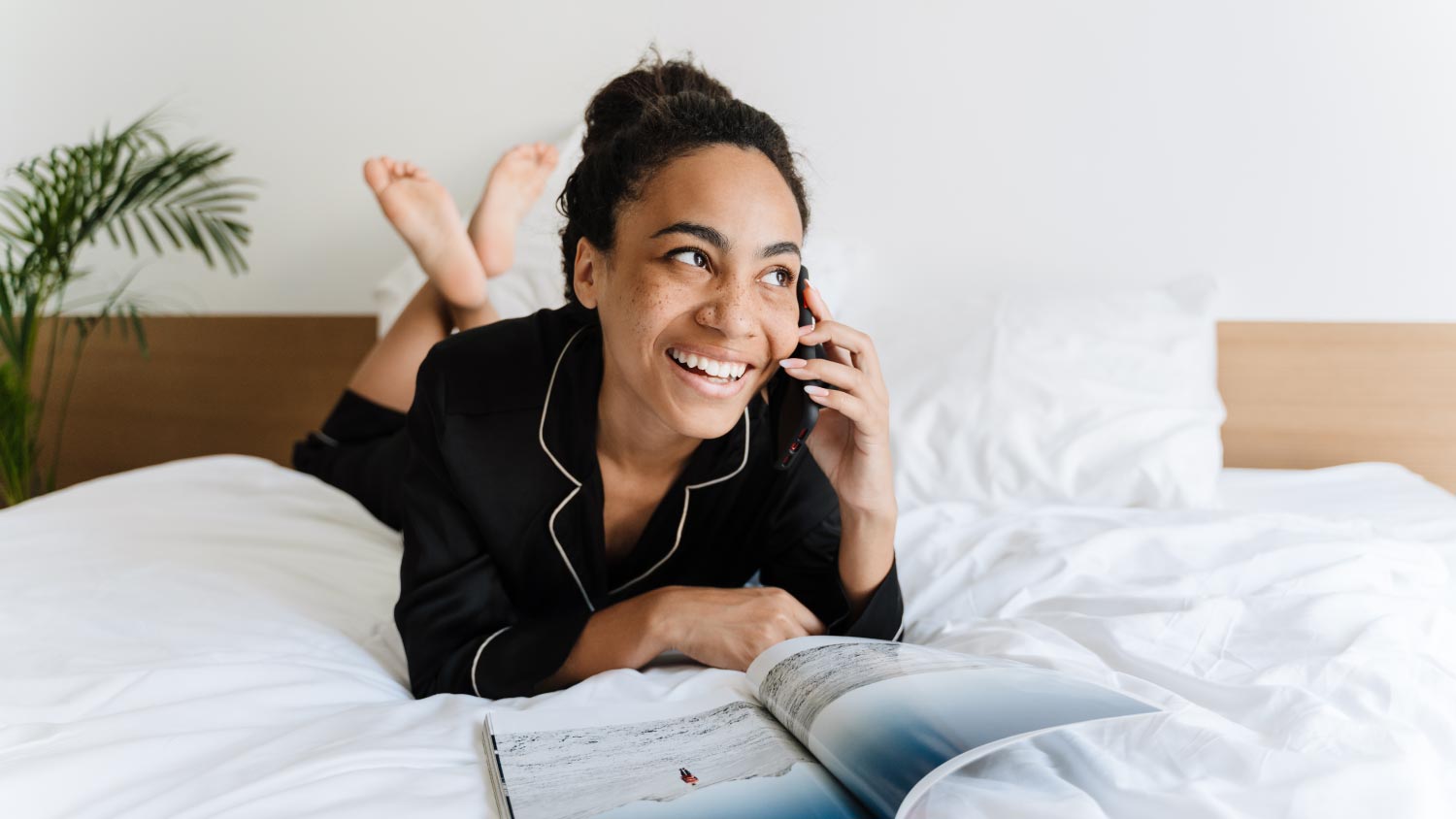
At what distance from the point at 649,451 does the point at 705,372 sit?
20 centimetres

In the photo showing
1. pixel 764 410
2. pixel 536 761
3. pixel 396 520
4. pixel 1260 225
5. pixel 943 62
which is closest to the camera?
pixel 536 761

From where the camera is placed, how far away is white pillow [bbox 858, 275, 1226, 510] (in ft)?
4.50

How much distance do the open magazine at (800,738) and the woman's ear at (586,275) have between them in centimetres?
42

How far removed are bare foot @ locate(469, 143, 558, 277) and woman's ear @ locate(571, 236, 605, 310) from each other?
2.12 feet

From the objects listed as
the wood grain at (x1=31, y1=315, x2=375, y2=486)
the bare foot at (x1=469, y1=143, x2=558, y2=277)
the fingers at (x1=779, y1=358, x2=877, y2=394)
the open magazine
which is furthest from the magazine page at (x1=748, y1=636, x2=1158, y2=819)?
the wood grain at (x1=31, y1=315, x2=375, y2=486)

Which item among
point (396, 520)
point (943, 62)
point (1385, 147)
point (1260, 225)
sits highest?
point (943, 62)

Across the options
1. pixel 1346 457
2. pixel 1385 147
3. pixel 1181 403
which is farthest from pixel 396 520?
pixel 1385 147

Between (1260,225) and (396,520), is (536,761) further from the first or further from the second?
(1260,225)

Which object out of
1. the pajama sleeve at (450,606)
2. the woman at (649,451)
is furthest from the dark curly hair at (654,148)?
the pajama sleeve at (450,606)

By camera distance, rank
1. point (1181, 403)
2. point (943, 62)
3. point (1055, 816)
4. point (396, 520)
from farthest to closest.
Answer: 1. point (943, 62)
2. point (396, 520)
3. point (1181, 403)
4. point (1055, 816)

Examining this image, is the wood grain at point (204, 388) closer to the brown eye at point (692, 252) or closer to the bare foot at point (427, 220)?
the bare foot at point (427, 220)

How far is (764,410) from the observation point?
114cm

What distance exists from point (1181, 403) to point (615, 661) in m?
0.94

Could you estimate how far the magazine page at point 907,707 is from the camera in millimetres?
626
